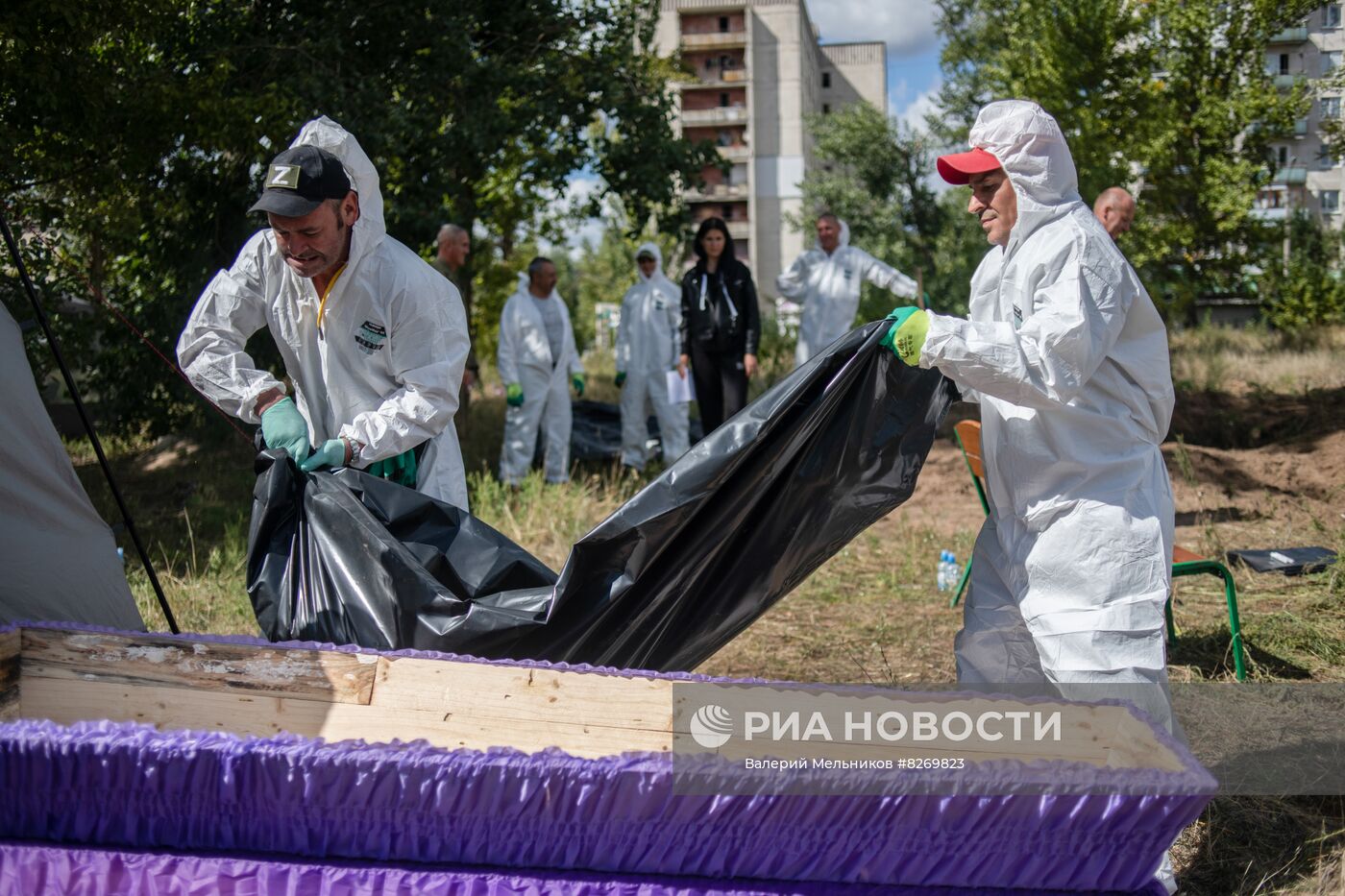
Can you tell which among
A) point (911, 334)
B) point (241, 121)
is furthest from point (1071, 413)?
point (241, 121)

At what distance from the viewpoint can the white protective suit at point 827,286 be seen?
806 centimetres

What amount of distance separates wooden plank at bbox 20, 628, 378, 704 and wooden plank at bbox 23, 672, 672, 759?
0.02 metres

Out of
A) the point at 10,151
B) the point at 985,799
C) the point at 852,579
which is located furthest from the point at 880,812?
the point at 10,151

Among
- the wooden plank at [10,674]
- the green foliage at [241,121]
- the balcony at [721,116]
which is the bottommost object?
the wooden plank at [10,674]

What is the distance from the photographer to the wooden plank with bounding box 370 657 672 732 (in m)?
2.39

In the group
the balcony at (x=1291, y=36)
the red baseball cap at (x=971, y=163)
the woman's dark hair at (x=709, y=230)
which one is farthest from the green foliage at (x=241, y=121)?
the balcony at (x=1291, y=36)

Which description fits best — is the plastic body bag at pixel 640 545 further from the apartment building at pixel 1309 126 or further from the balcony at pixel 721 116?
the balcony at pixel 721 116

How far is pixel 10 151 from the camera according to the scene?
547 centimetres

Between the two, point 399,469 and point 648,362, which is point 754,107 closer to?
point 648,362

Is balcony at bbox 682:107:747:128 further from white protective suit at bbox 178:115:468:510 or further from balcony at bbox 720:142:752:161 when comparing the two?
white protective suit at bbox 178:115:468:510

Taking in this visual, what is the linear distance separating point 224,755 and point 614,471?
6.25 meters

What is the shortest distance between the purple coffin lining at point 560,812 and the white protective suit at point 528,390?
585 centimetres

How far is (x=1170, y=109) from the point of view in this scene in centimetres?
1427

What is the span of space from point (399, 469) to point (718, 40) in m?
58.3
